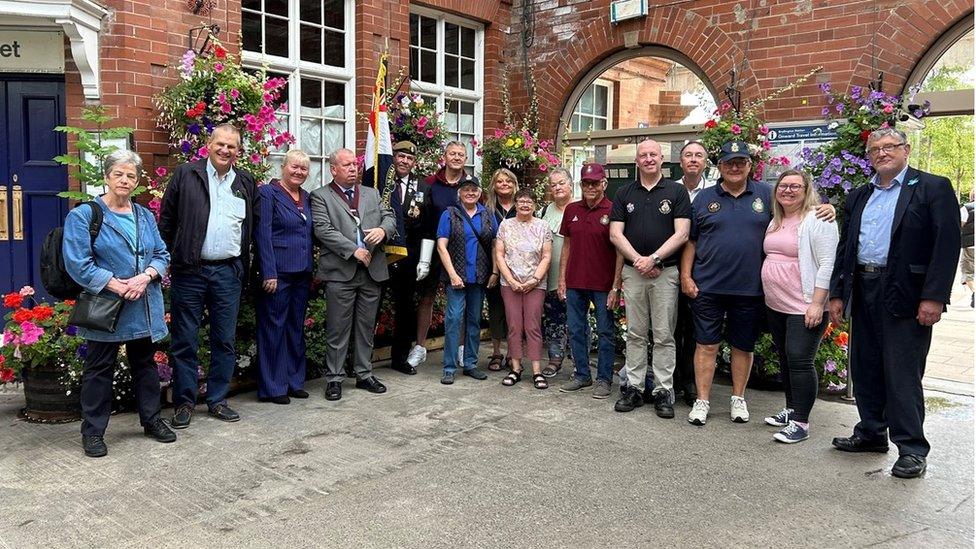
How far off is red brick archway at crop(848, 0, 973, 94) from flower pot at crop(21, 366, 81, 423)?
22.1 feet

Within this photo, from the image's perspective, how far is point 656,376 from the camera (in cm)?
516

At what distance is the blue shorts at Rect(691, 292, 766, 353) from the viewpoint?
4754mm

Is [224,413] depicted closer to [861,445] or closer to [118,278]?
[118,278]

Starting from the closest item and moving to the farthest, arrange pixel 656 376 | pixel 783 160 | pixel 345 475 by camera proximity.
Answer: pixel 345 475, pixel 656 376, pixel 783 160

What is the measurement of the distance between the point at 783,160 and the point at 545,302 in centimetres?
263

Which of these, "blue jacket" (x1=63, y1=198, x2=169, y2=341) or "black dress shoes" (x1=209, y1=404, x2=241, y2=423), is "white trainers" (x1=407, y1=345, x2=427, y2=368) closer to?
"black dress shoes" (x1=209, y1=404, x2=241, y2=423)

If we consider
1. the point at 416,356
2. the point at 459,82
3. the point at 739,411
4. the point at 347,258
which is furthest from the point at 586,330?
the point at 459,82

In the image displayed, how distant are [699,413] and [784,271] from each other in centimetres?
108

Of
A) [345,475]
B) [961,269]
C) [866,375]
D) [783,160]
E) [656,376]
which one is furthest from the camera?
[961,269]

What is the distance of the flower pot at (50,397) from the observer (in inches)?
A: 188

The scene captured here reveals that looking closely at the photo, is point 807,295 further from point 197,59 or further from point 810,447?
point 197,59

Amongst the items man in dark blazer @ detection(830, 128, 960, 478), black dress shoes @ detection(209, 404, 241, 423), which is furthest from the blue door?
man in dark blazer @ detection(830, 128, 960, 478)

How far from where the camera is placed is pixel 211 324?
484 cm

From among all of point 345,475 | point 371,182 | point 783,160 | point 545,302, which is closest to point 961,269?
point 783,160
